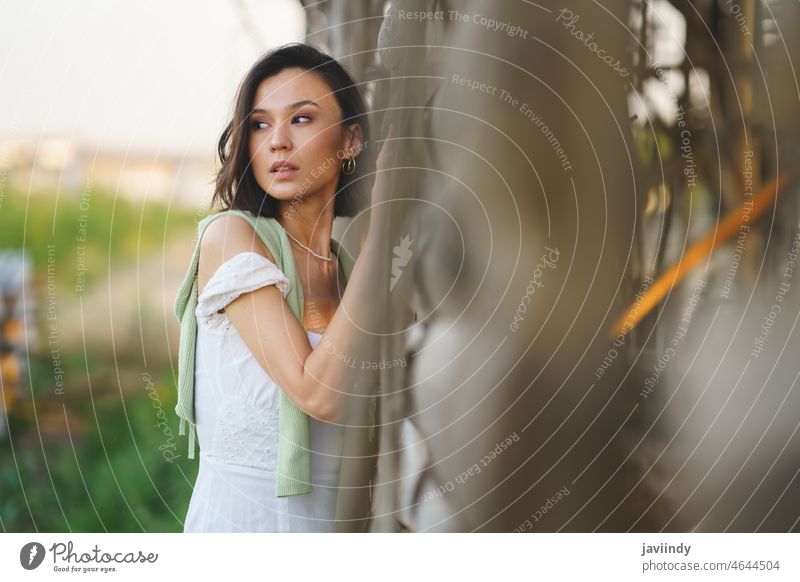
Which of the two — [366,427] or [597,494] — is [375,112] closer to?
[366,427]

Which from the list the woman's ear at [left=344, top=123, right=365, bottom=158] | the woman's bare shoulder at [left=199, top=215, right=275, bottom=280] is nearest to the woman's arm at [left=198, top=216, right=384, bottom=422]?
the woman's bare shoulder at [left=199, top=215, right=275, bottom=280]

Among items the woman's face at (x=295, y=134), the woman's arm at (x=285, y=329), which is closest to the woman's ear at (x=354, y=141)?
the woman's face at (x=295, y=134)

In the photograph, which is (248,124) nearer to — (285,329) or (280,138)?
(280,138)

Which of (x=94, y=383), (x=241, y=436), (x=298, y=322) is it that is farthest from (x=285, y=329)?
(x=94, y=383)

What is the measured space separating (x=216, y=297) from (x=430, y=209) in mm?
269

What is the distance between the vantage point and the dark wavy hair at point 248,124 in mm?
959

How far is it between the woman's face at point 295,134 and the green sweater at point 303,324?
0.17 ft

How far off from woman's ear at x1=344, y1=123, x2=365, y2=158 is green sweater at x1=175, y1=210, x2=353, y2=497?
0.10 metres

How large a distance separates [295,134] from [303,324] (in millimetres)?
211

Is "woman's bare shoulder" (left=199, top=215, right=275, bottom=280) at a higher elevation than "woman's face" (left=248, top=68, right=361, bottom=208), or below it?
below

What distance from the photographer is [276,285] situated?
37.4 inches

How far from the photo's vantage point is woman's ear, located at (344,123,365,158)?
0.97 meters

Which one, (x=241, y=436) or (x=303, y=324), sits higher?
(x=303, y=324)

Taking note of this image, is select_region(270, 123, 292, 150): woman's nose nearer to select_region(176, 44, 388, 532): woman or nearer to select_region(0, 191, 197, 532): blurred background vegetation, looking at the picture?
select_region(176, 44, 388, 532): woman
